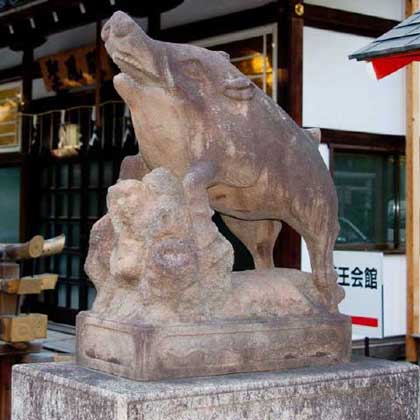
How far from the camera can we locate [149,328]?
10.5ft

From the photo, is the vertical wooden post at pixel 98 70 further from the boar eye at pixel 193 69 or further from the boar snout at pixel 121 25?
the boar snout at pixel 121 25

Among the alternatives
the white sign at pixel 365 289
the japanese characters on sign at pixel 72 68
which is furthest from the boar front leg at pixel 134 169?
the japanese characters on sign at pixel 72 68

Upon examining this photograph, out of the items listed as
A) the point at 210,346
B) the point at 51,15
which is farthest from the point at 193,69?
the point at 51,15

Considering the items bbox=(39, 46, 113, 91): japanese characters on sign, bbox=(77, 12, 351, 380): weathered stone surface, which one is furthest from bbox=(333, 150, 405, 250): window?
bbox=(77, 12, 351, 380): weathered stone surface

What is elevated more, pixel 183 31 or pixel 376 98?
pixel 183 31

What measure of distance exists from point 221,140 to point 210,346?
2.92 ft

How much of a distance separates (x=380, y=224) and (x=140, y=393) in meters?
5.95

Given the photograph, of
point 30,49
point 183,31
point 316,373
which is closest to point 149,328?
point 316,373

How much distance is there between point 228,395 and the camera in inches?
125

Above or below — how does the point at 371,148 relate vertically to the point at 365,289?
above

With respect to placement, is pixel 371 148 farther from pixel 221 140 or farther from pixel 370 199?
pixel 221 140

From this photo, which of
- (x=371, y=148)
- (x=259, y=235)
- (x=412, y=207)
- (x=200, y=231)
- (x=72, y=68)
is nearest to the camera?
(x=200, y=231)

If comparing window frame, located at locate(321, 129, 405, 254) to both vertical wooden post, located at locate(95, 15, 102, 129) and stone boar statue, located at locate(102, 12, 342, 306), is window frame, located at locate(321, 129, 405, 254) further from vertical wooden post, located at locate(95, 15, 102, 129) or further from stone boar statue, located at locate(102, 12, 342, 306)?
stone boar statue, located at locate(102, 12, 342, 306)

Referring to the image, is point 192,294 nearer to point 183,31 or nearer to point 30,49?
point 183,31
